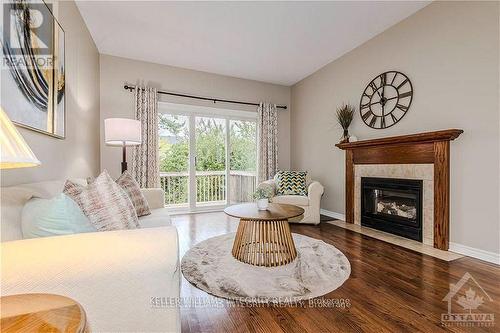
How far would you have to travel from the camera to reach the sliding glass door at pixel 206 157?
4.38 metres

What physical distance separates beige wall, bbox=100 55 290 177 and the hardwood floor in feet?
10.1

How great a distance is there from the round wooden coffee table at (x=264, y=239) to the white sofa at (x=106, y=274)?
1.19 m

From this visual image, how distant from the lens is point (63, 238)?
0.97 meters

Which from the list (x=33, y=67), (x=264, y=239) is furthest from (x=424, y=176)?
(x=33, y=67)

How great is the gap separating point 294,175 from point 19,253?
347 cm

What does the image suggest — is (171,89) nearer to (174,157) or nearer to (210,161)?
(174,157)

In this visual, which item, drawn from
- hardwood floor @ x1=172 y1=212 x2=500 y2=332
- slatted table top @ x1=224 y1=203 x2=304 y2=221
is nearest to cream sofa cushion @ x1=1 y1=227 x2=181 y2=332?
hardwood floor @ x1=172 y1=212 x2=500 y2=332

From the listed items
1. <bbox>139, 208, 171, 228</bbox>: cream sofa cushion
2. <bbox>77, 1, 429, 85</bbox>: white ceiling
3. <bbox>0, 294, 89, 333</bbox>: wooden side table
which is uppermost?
<bbox>77, 1, 429, 85</bbox>: white ceiling

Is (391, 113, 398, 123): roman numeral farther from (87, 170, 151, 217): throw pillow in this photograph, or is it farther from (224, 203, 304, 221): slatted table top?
(87, 170, 151, 217): throw pillow

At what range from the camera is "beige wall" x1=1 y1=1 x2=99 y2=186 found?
1707 millimetres

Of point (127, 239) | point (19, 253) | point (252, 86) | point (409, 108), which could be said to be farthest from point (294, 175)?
point (19, 253)

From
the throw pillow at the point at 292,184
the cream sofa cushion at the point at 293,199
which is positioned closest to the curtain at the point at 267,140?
the throw pillow at the point at 292,184

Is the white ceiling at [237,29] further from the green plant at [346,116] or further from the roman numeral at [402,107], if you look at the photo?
the roman numeral at [402,107]

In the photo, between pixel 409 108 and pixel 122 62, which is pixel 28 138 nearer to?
pixel 122 62
